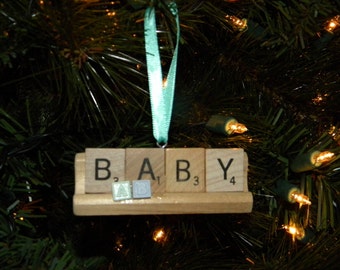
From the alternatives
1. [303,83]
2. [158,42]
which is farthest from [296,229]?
[158,42]

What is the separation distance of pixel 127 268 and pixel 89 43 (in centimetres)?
32

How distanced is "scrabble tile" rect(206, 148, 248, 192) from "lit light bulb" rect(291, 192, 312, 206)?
0.39 feet

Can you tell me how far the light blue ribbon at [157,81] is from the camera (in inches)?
22.9

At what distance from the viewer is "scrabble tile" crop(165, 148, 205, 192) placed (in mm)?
588

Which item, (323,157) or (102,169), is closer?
(102,169)

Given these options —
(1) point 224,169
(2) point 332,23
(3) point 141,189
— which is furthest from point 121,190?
(2) point 332,23

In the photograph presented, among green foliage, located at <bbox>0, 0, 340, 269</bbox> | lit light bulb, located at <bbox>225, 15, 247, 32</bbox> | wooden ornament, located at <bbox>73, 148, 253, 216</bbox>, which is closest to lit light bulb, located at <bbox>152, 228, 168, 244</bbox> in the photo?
green foliage, located at <bbox>0, 0, 340, 269</bbox>

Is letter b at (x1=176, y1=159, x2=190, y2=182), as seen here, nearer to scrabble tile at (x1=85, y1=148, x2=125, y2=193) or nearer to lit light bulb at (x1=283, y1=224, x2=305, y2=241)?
scrabble tile at (x1=85, y1=148, x2=125, y2=193)

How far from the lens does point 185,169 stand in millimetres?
592

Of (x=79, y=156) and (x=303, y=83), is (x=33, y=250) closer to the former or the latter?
(x=79, y=156)

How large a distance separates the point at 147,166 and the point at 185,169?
0.15ft

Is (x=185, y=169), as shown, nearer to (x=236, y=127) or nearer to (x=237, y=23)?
(x=236, y=127)

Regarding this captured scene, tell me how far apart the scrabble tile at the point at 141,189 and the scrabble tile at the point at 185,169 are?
0.03 metres

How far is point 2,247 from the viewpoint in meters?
0.64
